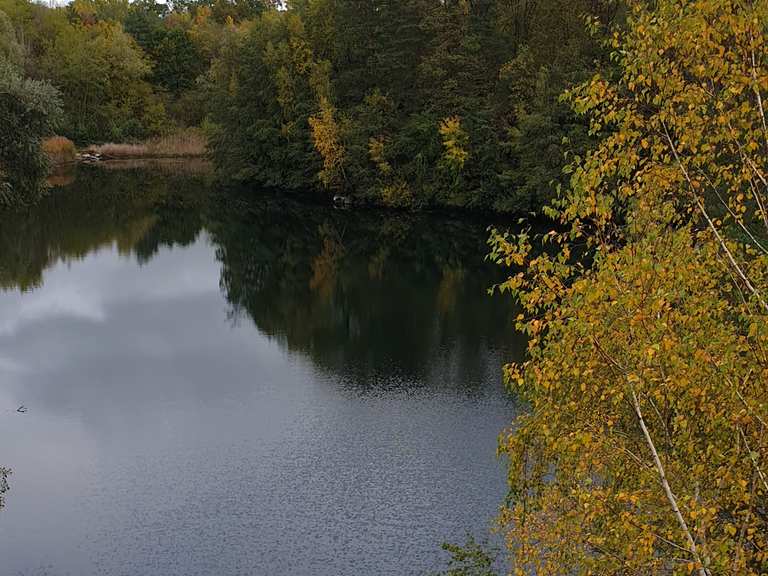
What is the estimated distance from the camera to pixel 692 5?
9859 millimetres

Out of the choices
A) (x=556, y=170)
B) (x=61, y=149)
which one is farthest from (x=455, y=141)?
(x=61, y=149)

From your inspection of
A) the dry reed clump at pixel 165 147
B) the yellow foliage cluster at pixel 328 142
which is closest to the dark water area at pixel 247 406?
the yellow foliage cluster at pixel 328 142

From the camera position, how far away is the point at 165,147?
120 meters

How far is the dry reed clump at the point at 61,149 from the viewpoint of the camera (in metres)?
107

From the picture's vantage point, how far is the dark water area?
23.3m

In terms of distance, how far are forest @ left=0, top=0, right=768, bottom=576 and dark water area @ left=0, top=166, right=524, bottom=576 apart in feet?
7.83

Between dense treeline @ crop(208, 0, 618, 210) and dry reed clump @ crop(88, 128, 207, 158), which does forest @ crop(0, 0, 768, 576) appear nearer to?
dense treeline @ crop(208, 0, 618, 210)

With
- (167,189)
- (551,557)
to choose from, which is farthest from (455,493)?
(167,189)

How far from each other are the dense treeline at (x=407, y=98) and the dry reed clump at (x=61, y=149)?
20.0 metres

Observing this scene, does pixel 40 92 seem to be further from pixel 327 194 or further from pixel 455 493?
pixel 327 194

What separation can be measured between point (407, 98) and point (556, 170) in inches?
847

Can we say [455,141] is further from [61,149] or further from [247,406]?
[61,149]

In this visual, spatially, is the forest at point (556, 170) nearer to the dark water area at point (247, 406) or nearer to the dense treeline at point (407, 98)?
the dense treeline at point (407, 98)

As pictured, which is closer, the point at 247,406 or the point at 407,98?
the point at 247,406
